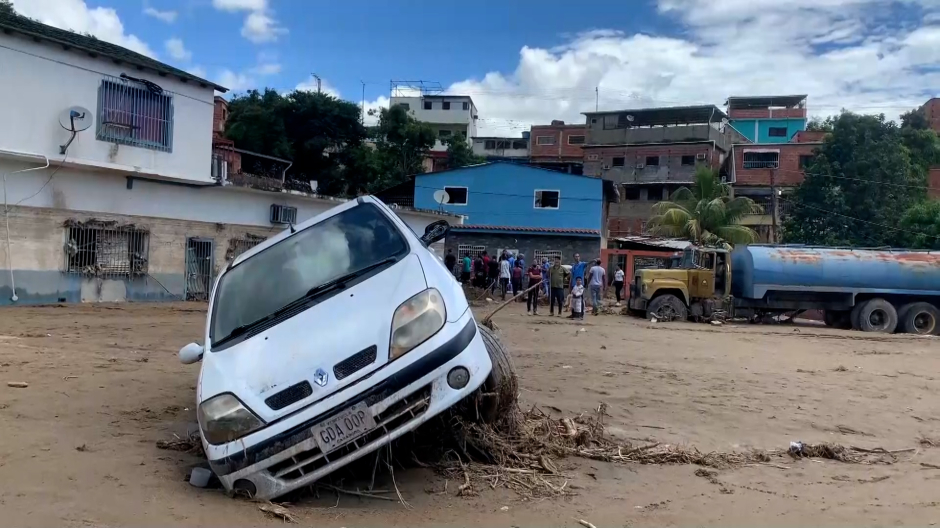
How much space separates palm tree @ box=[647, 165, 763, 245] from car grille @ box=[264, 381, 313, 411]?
28891mm

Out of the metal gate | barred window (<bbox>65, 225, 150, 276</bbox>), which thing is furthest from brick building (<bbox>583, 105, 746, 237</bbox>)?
barred window (<bbox>65, 225, 150, 276</bbox>)

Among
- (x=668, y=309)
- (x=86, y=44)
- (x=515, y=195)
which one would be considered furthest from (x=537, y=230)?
(x=86, y=44)

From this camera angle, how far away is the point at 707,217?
1294 inches

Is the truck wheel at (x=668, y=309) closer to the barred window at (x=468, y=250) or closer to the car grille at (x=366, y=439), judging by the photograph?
the barred window at (x=468, y=250)

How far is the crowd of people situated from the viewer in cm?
2000

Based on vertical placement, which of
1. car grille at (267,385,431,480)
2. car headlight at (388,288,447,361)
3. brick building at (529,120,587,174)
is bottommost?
car grille at (267,385,431,480)

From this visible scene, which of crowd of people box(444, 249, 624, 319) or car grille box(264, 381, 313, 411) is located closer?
car grille box(264, 381, 313, 411)

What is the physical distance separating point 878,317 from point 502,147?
5077 centimetres

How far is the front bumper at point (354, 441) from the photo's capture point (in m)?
4.17

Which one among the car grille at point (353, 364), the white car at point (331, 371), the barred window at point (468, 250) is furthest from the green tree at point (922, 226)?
the car grille at point (353, 364)

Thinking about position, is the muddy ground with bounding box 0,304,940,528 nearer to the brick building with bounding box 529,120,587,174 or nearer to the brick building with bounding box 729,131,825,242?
the brick building with bounding box 729,131,825,242

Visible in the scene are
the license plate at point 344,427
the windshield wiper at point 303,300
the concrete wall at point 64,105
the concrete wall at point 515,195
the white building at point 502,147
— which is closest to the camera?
the license plate at point 344,427

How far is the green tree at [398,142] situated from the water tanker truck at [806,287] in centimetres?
2684

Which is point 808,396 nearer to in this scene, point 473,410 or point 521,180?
point 473,410
